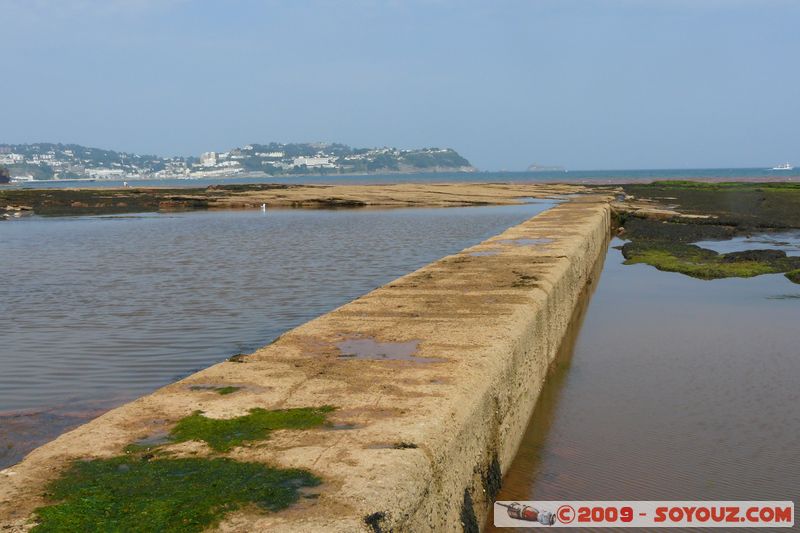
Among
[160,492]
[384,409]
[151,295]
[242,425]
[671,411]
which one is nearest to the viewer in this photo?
[160,492]

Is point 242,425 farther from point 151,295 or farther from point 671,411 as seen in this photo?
point 151,295

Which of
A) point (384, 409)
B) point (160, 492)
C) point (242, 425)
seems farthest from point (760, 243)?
point (160, 492)

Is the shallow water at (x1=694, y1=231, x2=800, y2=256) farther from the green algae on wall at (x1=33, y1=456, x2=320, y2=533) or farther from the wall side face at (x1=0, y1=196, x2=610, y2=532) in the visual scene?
the green algae on wall at (x1=33, y1=456, x2=320, y2=533)

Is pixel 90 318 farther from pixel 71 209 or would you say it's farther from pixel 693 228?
pixel 71 209

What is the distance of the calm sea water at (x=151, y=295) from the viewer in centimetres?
699

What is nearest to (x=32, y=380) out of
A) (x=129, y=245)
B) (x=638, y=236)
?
(x=129, y=245)

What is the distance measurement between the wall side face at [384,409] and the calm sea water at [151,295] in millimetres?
1719

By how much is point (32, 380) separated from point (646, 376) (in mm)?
5633

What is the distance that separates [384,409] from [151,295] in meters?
8.44

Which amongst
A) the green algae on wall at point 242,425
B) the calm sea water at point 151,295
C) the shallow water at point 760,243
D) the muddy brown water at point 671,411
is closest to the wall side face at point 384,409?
the green algae on wall at point 242,425

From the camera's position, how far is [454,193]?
154 ft

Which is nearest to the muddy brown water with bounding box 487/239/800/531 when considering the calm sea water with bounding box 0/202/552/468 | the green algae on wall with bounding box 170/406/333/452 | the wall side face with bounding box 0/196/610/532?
the wall side face with bounding box 0/196/610/532

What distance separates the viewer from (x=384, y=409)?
4250 mm

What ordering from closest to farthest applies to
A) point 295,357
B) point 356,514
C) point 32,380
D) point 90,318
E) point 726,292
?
point 356,514 → point 295,357 → point 32,380 → point 90,318 → point 726,292
